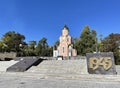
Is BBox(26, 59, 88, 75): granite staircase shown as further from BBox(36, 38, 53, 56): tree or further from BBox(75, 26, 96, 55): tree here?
BBox(36, 38, 53, 56): tree

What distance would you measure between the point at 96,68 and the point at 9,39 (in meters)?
46.9

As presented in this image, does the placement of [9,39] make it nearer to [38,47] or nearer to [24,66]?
[38,47]

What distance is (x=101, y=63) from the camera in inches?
461

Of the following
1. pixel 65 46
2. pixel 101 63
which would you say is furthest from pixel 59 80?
pixel 65 46

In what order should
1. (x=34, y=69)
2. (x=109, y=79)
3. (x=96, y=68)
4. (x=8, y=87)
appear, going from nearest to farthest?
(x=8, y=87) → (x=109, y=79) → (x=96, y=68) → (x=34, y=69)

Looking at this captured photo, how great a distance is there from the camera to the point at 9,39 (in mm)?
54094

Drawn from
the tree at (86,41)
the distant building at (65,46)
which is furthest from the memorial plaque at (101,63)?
the distant building at (65,46)

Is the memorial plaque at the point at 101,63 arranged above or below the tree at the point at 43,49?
below

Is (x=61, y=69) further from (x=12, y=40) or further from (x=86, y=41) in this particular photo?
(x=12, y=40)

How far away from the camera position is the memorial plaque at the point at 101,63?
1141 cm

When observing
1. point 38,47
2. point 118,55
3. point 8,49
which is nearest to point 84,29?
point 118,55

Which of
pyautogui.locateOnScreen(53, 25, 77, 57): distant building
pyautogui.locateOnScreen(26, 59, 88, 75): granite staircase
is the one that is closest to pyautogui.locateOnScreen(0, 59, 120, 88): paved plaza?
pyautogui.locateOnScreen(26, 59, 88, 75): granite staircase

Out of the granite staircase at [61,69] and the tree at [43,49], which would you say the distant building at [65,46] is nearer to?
the tree at [43,49]

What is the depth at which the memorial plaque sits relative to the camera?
449 inches
